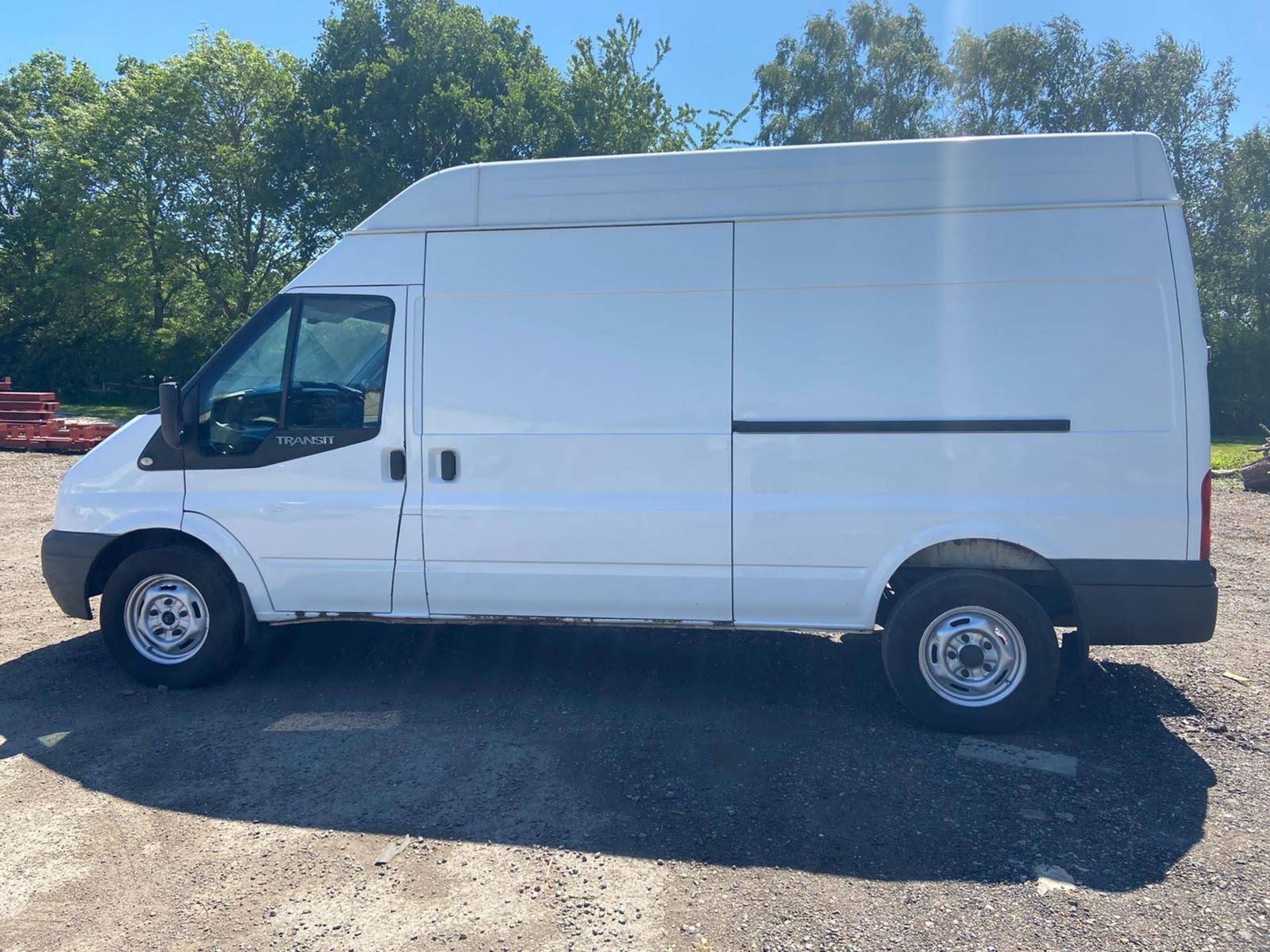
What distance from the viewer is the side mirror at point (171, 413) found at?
192 inches

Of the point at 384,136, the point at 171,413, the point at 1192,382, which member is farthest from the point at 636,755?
the point at 384,136

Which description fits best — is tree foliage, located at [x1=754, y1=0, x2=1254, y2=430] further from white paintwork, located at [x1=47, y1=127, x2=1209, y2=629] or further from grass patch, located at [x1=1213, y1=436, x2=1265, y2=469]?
white paintwork, located at [x1=47, y1=127, x2=1209, y2=629]

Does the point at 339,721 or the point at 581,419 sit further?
the point at 339,721

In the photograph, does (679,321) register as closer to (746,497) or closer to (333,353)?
(746,497)

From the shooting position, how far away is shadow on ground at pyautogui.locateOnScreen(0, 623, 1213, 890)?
3695mm

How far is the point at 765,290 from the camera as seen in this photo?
15.2 ft

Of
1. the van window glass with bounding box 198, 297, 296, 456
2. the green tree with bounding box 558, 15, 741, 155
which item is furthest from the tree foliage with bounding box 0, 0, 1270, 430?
the van window glass with bounding box 198, 297, 296, 456

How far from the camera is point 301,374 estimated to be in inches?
197

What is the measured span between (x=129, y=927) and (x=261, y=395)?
2715 mm

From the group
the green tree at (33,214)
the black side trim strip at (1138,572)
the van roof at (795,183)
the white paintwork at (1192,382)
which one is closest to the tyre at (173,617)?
the van roof at (795,183)

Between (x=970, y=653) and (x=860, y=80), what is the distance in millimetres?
33324

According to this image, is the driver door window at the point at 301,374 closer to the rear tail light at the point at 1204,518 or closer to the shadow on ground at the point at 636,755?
the shadow on ground at the point at 636,755

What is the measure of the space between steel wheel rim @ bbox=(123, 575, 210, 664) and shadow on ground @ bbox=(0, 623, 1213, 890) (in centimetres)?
26

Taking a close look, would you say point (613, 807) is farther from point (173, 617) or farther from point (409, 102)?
point (409, 102)
